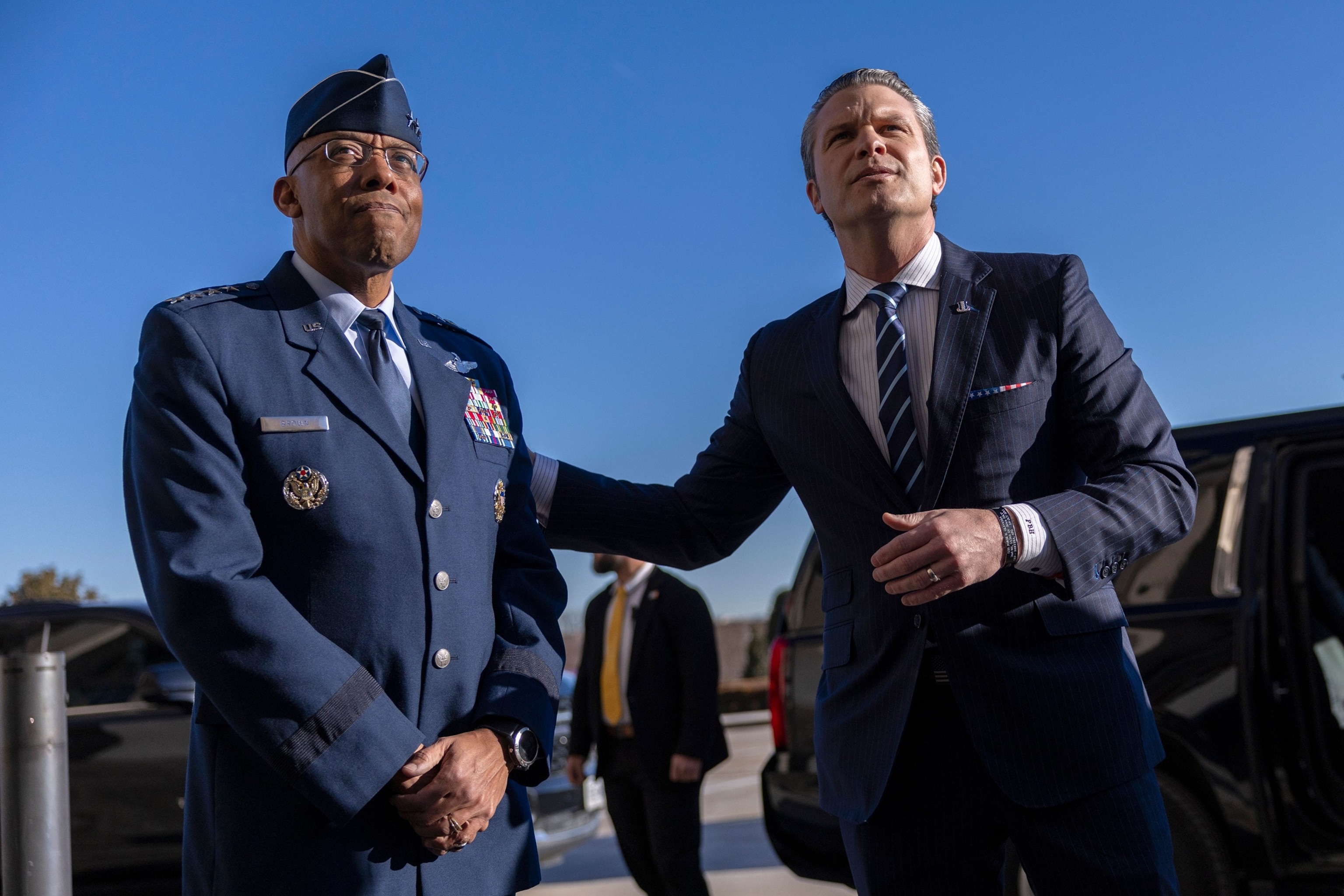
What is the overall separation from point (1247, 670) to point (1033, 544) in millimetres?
2324

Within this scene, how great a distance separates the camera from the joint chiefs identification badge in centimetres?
187

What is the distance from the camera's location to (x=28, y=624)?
6336mm

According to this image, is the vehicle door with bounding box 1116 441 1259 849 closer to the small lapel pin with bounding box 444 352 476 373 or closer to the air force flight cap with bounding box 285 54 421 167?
the small lapel pin with bounding box 444 352 476 373

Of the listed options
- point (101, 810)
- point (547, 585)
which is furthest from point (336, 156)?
point (101, 810)

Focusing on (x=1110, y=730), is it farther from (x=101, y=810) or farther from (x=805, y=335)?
(x=101, y=810)

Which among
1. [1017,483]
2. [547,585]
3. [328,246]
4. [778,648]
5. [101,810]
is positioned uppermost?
[328,246]

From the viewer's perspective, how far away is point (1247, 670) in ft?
12.2

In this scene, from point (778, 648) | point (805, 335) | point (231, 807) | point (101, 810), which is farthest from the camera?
point (101, 810)

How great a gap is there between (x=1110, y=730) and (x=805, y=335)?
3.20 ft

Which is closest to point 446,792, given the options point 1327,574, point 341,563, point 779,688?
point 341,563

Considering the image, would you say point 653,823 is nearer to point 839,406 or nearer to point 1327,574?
point 1327,574

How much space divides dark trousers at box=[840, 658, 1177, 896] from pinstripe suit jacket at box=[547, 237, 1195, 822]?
4 cm

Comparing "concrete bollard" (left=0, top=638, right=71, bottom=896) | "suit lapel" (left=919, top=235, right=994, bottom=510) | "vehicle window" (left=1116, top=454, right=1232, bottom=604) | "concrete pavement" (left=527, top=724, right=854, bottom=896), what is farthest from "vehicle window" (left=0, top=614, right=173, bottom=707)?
"suit lapel" (left=919, top=235, right=994, bottom=510)

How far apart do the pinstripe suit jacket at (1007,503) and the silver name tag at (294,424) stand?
3.06 feet
